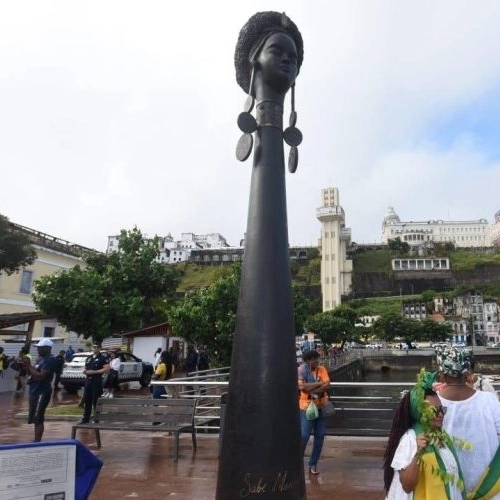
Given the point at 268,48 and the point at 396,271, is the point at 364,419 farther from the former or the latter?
the point at 396,271

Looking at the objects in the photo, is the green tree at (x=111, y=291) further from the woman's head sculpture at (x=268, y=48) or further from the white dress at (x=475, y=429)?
the white dress at (x=475, y=429)

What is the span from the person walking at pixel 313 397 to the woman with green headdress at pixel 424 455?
2715 millimetres

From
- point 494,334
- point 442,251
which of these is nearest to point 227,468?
point 494,334

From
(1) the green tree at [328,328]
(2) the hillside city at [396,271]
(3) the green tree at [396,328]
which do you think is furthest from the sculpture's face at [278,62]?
(3) the green tree at [396,328]

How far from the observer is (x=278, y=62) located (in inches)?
160

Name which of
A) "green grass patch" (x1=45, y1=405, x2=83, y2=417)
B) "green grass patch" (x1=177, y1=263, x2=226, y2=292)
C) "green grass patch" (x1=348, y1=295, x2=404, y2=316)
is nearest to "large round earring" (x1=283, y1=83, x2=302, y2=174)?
"green grass patch" (x1=45, y1=405, x2=83, y2=417)

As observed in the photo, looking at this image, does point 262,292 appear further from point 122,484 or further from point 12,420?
point 12,420

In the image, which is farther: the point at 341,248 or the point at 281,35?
the point at 341,248

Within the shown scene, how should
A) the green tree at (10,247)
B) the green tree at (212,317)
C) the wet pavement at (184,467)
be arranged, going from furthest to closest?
the green tree at (10,247) < the green tree at (212,317) < the wet pavement at (184,467)

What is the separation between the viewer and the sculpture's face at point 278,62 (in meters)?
4.07

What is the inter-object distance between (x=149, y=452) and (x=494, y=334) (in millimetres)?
80978

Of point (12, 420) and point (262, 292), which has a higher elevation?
point (262, 292)

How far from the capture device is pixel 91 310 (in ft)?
48.6

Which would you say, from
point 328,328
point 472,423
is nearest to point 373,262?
point 328,328
